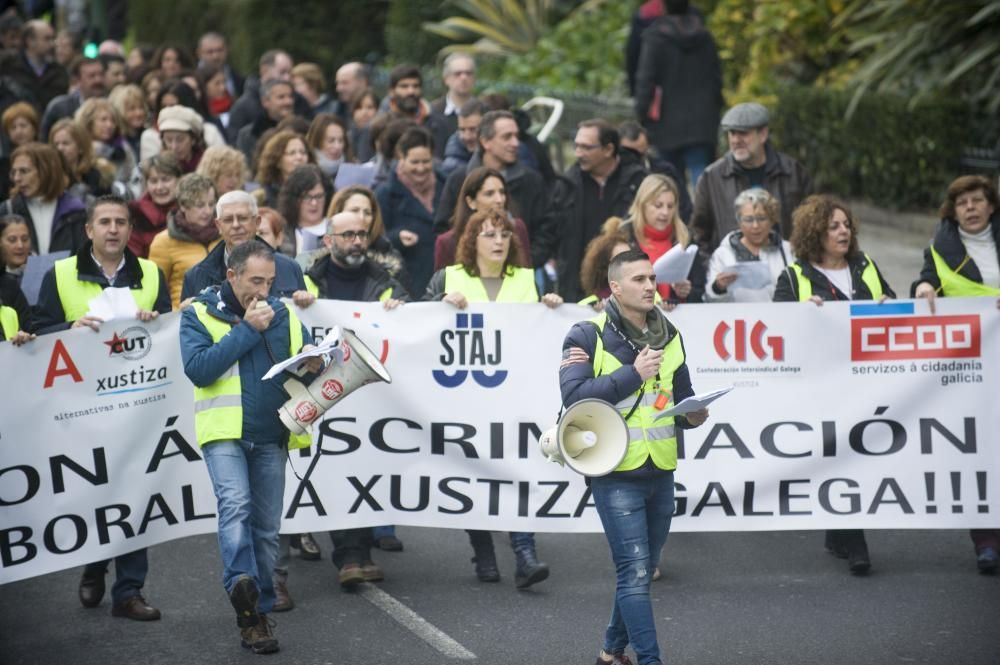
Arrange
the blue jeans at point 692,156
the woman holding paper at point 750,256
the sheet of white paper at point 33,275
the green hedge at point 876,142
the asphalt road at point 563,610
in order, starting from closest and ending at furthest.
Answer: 1. the asphalt road at point 563,610
2. the sheet of white paper at point 33,275
3. the woman holding paper at point 750,256
4. the blue jeans at point 692,156
5. the green hedge at point 876,142

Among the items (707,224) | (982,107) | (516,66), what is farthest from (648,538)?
(516,66)

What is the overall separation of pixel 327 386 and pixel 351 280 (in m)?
1.70

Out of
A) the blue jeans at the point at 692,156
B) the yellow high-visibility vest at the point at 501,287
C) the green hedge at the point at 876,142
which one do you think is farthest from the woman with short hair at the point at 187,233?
the green hedge at the point at 876,142

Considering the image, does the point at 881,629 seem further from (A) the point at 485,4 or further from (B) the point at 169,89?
(A) the point at 485,4

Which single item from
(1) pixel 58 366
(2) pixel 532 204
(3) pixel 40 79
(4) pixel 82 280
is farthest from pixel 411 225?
(3) pixel 40 79

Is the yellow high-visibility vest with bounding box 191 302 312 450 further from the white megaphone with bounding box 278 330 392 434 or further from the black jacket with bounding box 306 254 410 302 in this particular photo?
the black jacket with bounding box 306 254 410 302

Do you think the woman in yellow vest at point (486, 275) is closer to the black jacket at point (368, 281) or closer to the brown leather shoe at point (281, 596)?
the black jacket at point (368, 281)

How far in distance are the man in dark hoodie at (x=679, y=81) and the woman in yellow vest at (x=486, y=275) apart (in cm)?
531

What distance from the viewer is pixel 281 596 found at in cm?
805

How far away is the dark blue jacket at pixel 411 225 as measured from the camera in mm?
10727

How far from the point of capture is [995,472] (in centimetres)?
843

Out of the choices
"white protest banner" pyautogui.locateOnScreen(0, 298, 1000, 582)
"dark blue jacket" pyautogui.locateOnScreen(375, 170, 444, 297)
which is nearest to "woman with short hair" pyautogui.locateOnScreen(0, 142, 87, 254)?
"dark blue jacket" pyautogui.locateOnScreen(375, 170, 444, 297)

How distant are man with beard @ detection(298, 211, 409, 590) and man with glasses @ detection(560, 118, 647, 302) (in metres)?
2.18

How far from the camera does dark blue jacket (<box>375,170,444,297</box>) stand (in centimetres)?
1073
